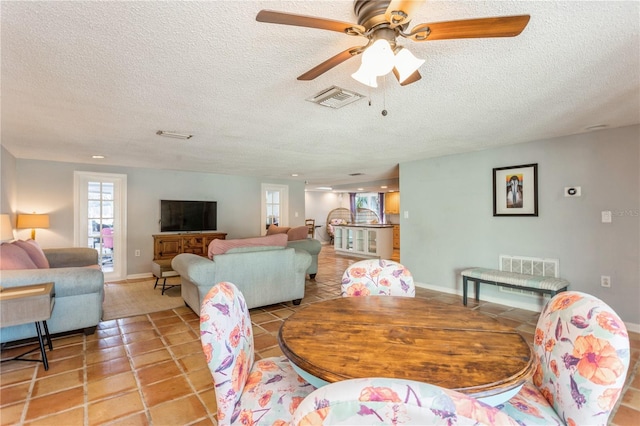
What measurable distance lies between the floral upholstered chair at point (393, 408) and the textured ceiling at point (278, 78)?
147 centimetres

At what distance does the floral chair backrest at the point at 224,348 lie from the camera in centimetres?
118

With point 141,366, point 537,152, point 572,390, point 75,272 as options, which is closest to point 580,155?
point 537,152

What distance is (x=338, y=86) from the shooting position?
2174 mm

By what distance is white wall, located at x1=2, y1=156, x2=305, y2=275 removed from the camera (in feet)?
16.0

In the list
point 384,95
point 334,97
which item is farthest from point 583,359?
point 334,97

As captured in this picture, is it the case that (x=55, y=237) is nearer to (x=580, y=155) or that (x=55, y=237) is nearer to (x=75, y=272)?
(x=75, y=272)

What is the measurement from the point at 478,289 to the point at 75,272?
471 centimetres

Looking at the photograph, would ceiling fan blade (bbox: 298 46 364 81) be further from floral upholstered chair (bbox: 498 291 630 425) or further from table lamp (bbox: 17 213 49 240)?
table lamp (bbox: 17 213 49 240)

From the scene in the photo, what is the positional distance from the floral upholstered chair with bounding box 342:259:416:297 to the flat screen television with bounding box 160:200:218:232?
4954 millimetres

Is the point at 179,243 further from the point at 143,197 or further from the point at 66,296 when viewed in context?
the point at 66,296

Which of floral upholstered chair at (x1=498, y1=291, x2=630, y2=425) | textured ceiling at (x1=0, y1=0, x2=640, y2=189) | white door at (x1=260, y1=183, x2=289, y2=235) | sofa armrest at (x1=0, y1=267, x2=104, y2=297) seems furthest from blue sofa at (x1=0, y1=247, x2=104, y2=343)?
white door at (x1=260, y1=183, x2=289, y2=235)

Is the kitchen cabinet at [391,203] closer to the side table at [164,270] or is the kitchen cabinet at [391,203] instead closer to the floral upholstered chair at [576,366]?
the side table at [164,270]

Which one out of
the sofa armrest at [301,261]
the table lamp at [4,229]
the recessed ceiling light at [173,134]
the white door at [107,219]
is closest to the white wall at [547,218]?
the sofa armrest at [301,261]

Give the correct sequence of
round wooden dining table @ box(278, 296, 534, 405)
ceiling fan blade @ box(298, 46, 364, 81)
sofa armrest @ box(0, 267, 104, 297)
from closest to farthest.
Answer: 1. round wooden dining table @ box(278, 296, 534, 405)
2. ceiling fan blade @ box(298, 46, 364, 81)
3. sofa armrest @ box(0, 267, 104, 297)
